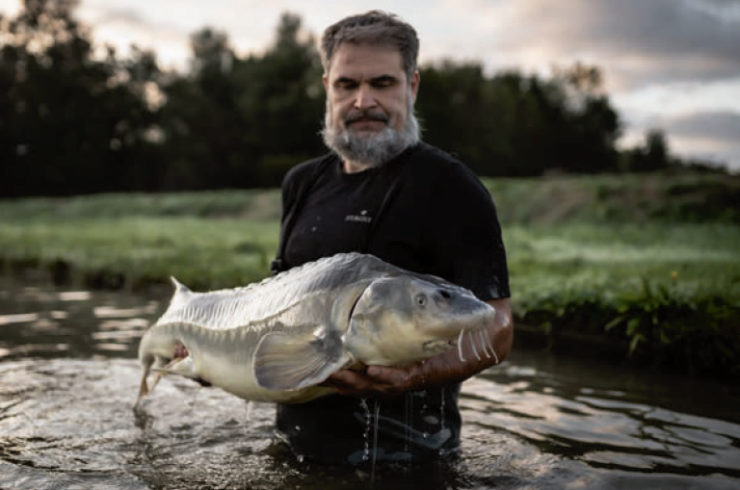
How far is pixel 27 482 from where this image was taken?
386 centimetres

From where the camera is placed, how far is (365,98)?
4137 millimetres

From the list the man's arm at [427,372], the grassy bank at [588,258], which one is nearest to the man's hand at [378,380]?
the man's arm at [427,372]

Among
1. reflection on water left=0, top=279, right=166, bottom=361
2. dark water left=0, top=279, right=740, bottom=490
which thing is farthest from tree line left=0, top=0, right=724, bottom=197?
dark water left=0, top=279, right=740, bottom=490

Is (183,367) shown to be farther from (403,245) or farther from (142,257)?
(142,257)

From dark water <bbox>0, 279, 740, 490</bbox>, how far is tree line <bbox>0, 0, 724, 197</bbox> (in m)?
36.6

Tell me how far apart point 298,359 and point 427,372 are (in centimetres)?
57

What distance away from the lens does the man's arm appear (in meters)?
3.06

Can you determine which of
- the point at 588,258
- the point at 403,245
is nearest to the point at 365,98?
the point at 403,245

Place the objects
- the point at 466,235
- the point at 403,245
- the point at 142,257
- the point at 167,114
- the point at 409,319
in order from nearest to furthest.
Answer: the point at 409,319 → the point at 466,235 → the point at 403,245 → the point at 142,257 → the point at 167,114

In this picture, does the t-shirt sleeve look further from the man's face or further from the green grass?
the green grass

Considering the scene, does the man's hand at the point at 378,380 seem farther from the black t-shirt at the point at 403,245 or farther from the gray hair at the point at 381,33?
the gray hair at the point at 381,33

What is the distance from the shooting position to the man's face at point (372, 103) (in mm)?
4117

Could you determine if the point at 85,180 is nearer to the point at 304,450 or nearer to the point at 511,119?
the point at 511,119

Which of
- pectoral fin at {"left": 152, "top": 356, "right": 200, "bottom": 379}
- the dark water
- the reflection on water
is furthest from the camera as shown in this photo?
the reflection on water
